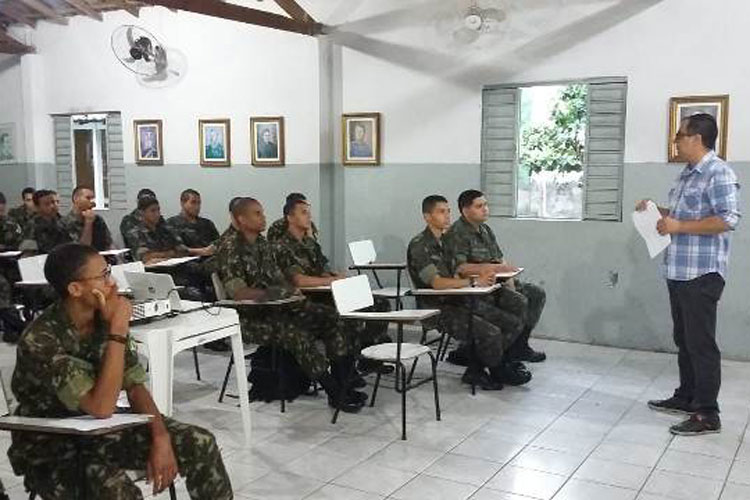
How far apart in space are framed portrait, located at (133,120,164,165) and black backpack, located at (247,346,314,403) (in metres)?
4.02

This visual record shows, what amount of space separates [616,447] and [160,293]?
2.33 metres

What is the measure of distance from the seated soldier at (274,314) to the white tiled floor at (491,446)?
0.27m

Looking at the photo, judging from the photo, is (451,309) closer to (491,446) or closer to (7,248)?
(491,446)

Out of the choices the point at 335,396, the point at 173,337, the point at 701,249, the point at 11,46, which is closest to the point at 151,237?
the point at 335,396

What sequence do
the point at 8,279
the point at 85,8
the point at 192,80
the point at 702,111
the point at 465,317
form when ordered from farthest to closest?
1. the point at 85,8
2. the point at 192,80
3. the point at 8,279
4. the point at 702,111
5. the point at 465,317

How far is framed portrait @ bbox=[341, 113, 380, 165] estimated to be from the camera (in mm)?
6629

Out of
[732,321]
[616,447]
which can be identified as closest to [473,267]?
[616,447]

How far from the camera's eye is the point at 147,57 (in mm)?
7566

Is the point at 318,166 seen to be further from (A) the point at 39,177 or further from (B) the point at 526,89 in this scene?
(A) the point at 39,177

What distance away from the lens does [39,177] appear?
8.86 metres

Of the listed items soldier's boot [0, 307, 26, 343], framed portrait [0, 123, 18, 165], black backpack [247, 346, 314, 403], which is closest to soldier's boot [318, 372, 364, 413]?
black backpack [247, 346, 314, 403]

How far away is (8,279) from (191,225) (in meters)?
1.58

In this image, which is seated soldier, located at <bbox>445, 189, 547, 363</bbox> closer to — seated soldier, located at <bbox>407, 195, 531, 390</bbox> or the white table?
seated soldier, located at <bbox>407, 195, 531, 390</bbox>

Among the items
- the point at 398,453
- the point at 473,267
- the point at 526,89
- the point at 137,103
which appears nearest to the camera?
the point at 398,453
